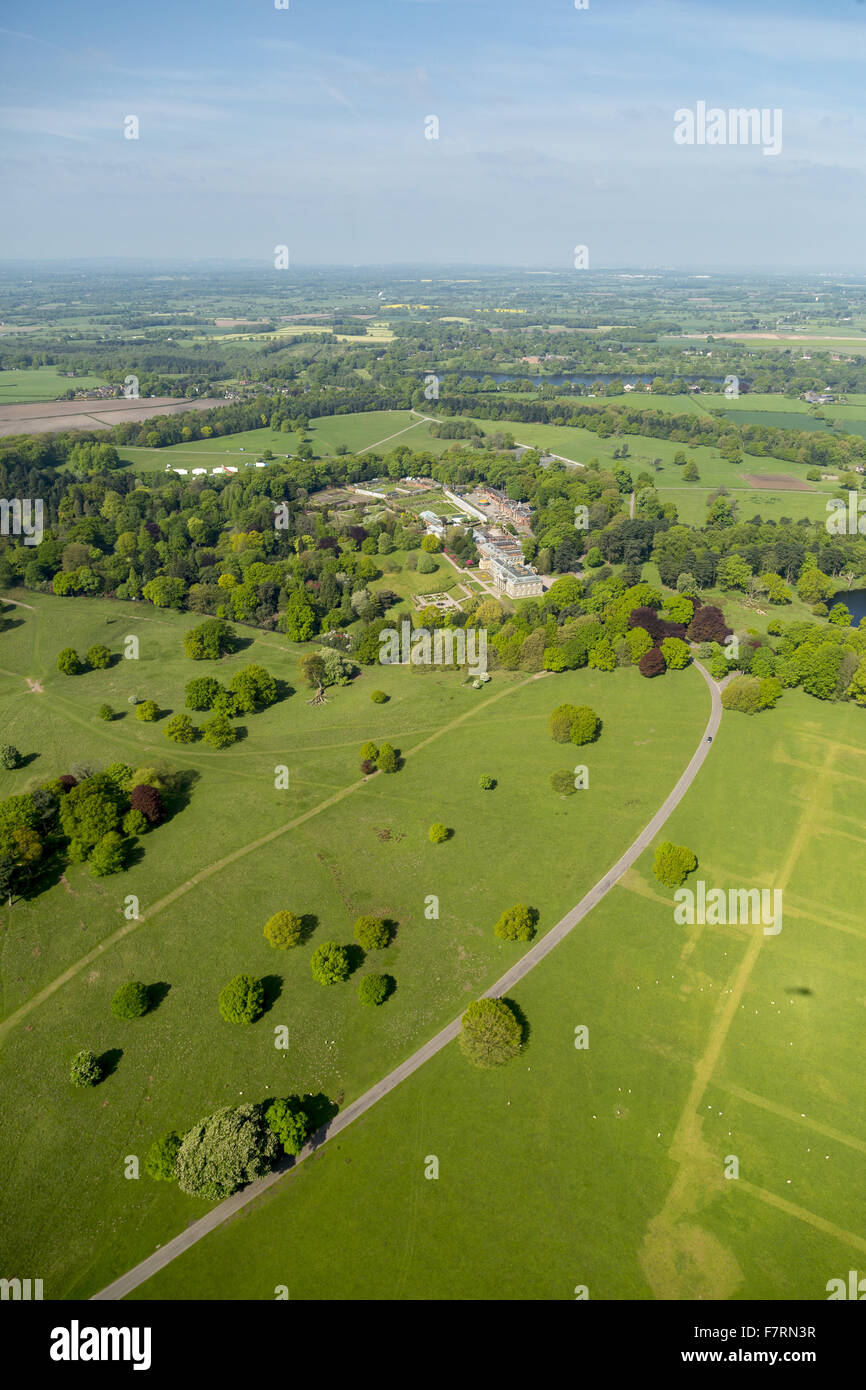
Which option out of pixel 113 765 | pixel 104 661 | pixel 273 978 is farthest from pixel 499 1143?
pixel 104 661

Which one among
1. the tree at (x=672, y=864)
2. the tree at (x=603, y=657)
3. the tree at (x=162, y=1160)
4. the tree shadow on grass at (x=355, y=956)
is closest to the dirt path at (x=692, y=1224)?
the tree at (x=672, y=864)

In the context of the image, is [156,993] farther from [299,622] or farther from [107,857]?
[299,622]

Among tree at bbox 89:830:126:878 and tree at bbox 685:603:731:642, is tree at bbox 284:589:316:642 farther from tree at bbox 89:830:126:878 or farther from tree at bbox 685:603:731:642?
tree at bbox 685:603:731:642

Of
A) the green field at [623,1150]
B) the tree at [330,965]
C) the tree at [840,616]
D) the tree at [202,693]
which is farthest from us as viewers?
the tree at [840,616]

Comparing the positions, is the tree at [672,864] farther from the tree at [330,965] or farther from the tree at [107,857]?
the tree at [107,857]

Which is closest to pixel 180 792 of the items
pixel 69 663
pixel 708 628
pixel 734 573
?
pixel 69 663
